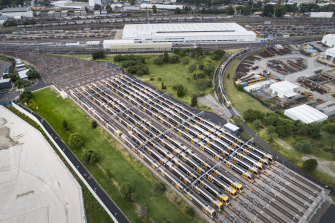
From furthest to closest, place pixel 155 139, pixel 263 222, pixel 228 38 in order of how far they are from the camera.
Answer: pixel 228 38
pixel 155 139
pixel 263 222

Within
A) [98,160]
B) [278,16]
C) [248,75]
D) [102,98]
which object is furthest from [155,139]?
[278,16]

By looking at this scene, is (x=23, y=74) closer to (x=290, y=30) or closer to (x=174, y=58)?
(x=174, y=58)

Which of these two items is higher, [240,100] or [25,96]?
[25,96]

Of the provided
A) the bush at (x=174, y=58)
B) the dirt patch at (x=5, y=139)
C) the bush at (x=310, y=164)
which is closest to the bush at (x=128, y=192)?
the dirt patch at (x=5, y=139)

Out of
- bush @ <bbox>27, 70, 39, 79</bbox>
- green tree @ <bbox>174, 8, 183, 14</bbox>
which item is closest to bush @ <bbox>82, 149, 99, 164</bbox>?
bush @ <bbox>27, 70, 39, 79</bbox>

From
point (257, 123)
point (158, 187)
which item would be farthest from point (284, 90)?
point (158, 187)

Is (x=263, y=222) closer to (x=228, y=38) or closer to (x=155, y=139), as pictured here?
(x=155, y=139)

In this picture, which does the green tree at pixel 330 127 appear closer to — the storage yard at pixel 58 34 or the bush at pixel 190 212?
the bush at pixel 190 212
